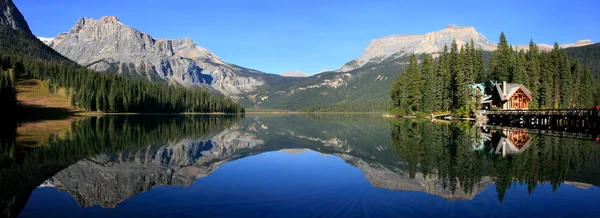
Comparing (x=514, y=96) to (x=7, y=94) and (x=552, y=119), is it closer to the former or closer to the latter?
(x=552, y=119)

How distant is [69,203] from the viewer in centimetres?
1537

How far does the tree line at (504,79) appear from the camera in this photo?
294 ft

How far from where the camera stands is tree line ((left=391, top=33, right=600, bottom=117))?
294 ft

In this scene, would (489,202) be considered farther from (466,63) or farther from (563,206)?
(466,63)

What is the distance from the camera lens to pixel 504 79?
93375 millimetres

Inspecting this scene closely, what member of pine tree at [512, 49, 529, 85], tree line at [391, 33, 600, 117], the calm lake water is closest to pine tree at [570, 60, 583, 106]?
tree line at [391, 33, 600, 117]

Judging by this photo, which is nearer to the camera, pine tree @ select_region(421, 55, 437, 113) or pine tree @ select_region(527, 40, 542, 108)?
pine tree @ select_region(527, 40, 542, 108)

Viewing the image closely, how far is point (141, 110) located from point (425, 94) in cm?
10843

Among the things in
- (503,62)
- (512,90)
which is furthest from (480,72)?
(512,90)

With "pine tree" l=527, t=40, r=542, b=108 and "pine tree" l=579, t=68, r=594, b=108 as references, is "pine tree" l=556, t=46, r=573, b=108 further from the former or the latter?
"pine tree" l=579, t=68, r=594, b=108

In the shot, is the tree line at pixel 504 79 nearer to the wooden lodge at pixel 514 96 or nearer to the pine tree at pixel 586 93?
the pine tree at pixel 586 93

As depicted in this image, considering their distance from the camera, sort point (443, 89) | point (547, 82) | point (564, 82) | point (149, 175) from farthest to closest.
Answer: point (443, 89) < point (564, 82) < point (547, 82) < point (149, 175)

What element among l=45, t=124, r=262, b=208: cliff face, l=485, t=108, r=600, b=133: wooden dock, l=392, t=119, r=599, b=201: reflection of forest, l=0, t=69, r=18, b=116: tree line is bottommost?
l=45, t=124, r=262, b=208: cliff face

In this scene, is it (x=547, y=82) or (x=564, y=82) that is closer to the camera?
(x=547, y=82)
